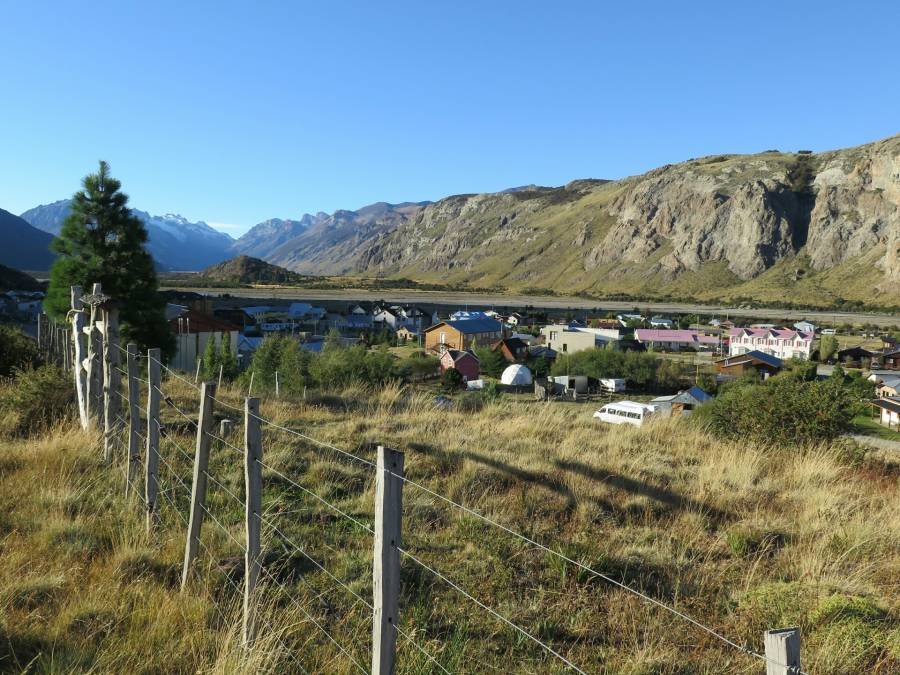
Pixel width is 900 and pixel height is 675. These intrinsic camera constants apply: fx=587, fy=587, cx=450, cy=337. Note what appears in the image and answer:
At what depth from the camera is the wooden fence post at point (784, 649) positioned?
1643mm

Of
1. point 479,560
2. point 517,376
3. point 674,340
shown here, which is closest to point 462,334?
point 517,376

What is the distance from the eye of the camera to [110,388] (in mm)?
6828

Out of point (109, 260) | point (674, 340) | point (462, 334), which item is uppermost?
point (109, 260)

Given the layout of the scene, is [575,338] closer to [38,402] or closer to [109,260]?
[109,260]

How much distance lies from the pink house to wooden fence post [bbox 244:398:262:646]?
48.1 m

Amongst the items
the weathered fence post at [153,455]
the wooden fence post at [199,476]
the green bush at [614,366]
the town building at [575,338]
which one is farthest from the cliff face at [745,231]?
the wooden fence post at [199,476]

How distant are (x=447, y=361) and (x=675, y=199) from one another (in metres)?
145

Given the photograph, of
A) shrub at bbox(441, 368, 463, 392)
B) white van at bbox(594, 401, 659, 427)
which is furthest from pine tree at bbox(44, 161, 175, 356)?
shrub at bbox(441, 368, 463, 392)

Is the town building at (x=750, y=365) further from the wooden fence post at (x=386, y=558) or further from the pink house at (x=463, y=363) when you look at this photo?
the wooden fence post at (x=386, y=558)

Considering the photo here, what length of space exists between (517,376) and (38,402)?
42.5m

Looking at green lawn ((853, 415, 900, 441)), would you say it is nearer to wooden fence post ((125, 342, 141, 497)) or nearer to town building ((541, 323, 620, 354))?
town building ((541, 323, 620, 354))

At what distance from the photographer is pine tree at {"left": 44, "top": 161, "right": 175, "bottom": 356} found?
2181 centimetres

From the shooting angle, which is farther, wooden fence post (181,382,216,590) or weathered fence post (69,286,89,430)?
weathered fence post (69,286,89,430)

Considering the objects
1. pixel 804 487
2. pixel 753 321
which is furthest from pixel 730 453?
pixel 753 321
